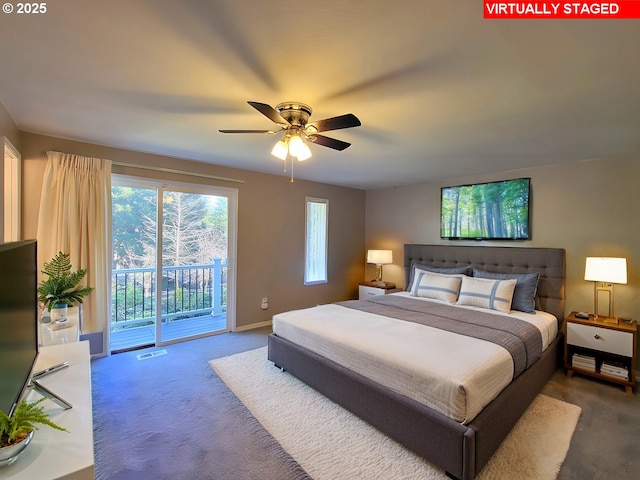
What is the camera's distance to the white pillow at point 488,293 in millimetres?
3309

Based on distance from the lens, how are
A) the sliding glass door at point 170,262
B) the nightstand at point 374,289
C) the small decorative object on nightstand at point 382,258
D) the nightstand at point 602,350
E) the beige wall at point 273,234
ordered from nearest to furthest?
the nightstand at point 602,350 < the sliding glass door at point 170,262 < the beige wall at point 273,234 < the nightstand at point 374,289 < the small decorative object on nightstand at point 382,258

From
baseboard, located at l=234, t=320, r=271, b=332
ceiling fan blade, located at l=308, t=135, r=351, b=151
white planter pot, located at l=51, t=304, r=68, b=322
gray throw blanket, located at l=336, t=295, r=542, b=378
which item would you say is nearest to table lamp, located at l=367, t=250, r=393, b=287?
gray throw blanket, located at l=336, t=295, r=542, b=378

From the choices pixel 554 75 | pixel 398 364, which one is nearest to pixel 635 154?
pixel 554 75

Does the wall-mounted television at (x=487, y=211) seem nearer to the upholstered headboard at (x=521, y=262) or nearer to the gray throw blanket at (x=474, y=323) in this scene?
the upholstered headboard at (x=521, y=262)

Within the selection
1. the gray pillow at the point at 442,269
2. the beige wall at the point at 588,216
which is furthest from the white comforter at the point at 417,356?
the gray pillow at the point at 442,269

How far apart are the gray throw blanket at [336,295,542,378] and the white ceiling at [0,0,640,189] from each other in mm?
1760

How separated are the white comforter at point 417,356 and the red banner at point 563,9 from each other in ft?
6.10

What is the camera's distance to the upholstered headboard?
3.40m

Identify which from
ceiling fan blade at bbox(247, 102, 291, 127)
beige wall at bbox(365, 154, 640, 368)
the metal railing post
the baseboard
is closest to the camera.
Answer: ceiling fan blade at bbox(247, 102, 291, 127)

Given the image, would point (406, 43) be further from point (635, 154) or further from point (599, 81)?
point (635, 154)

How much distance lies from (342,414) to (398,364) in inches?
28.9

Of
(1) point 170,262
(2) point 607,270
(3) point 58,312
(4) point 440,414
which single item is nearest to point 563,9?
(4) point 440,414

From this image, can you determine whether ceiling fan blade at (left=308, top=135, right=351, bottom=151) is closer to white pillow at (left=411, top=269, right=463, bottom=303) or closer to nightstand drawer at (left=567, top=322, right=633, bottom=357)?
white pillow at (left=411, top=269, right=463, bottom=303)

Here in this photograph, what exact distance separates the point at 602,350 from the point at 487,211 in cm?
196
